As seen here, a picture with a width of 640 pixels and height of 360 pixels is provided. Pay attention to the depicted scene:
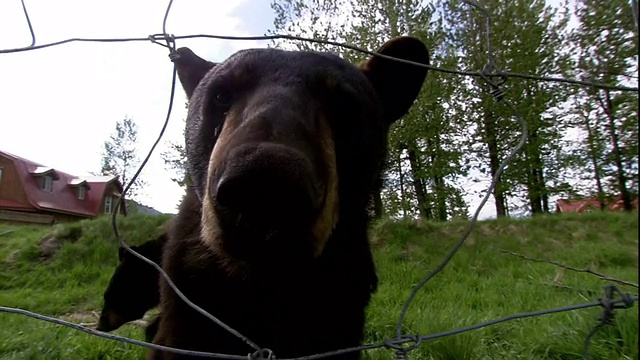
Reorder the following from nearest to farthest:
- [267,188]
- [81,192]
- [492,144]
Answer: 1. [267,188]
2. [492,144]
3. [81,192]

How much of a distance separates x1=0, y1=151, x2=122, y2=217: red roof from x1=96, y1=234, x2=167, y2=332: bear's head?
16.7 metres

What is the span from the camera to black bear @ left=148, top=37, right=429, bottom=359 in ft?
3.85

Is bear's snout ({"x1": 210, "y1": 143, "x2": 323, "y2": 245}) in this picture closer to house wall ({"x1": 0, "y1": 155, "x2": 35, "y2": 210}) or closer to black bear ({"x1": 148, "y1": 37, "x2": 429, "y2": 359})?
black bear ({"x1": 148, "y1": 37, "x2": 429, "y2": 359})

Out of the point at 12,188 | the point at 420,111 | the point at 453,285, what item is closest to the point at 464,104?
the point at 420,111

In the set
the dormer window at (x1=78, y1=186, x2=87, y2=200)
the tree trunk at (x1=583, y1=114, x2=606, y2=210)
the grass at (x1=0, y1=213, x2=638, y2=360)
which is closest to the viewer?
the tree trunk at (x1=583, y1=114, x2=606, y2=210)

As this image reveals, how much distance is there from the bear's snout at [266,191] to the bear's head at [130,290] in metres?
2.55

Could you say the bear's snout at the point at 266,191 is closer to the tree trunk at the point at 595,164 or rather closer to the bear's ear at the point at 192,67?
the tree trunk at the point at 595,164

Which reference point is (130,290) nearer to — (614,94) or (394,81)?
(394,81)

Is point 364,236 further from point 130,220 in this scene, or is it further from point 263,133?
point 130,220

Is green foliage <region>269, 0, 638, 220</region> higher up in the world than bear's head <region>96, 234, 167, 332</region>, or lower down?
higher up

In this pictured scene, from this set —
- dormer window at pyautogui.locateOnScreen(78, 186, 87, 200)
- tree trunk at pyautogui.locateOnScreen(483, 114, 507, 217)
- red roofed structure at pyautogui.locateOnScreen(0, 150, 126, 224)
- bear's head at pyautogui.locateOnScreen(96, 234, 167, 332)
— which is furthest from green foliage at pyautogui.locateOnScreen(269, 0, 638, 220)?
dormer window at pyautogui.locateOnScreen(78, 186, 87, 200)

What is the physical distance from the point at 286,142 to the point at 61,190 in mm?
26527

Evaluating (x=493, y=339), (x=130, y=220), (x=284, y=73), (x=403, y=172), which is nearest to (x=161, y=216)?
(x=130, y=220)

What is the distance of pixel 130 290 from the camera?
3.49 metres
